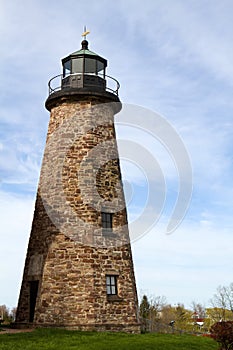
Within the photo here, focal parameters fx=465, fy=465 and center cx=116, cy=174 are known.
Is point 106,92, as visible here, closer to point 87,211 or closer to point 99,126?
point 99,126

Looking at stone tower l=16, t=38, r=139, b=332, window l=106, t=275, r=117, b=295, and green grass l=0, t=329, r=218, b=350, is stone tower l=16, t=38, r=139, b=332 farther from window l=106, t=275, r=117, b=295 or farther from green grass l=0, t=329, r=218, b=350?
green grass l=0, t=329, r=218, b=350

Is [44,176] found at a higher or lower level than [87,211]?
higher

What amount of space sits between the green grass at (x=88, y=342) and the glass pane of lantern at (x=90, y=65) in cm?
1110

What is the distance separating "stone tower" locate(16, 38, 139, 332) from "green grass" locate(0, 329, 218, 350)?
55.7 inches

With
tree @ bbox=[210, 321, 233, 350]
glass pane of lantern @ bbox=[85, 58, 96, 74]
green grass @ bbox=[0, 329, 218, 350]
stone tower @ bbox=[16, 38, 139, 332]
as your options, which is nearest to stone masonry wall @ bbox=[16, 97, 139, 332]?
stone tower @ bbox=[16, 38, 139, 332]

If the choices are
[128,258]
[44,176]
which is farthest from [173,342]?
[44,176]

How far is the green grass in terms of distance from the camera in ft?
44.2

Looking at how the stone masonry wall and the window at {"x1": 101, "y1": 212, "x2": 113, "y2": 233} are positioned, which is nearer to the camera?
the stone masonry wall

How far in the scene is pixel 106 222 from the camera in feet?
63.0

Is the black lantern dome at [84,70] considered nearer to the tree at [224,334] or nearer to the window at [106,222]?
the window at [106,222]

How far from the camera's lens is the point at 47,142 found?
20.8m

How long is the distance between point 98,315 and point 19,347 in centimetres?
508

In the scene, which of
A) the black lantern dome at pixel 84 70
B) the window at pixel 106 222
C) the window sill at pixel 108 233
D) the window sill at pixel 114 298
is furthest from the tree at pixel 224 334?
the black lantern dome at pixel 84 70

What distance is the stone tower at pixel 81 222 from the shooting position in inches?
703
